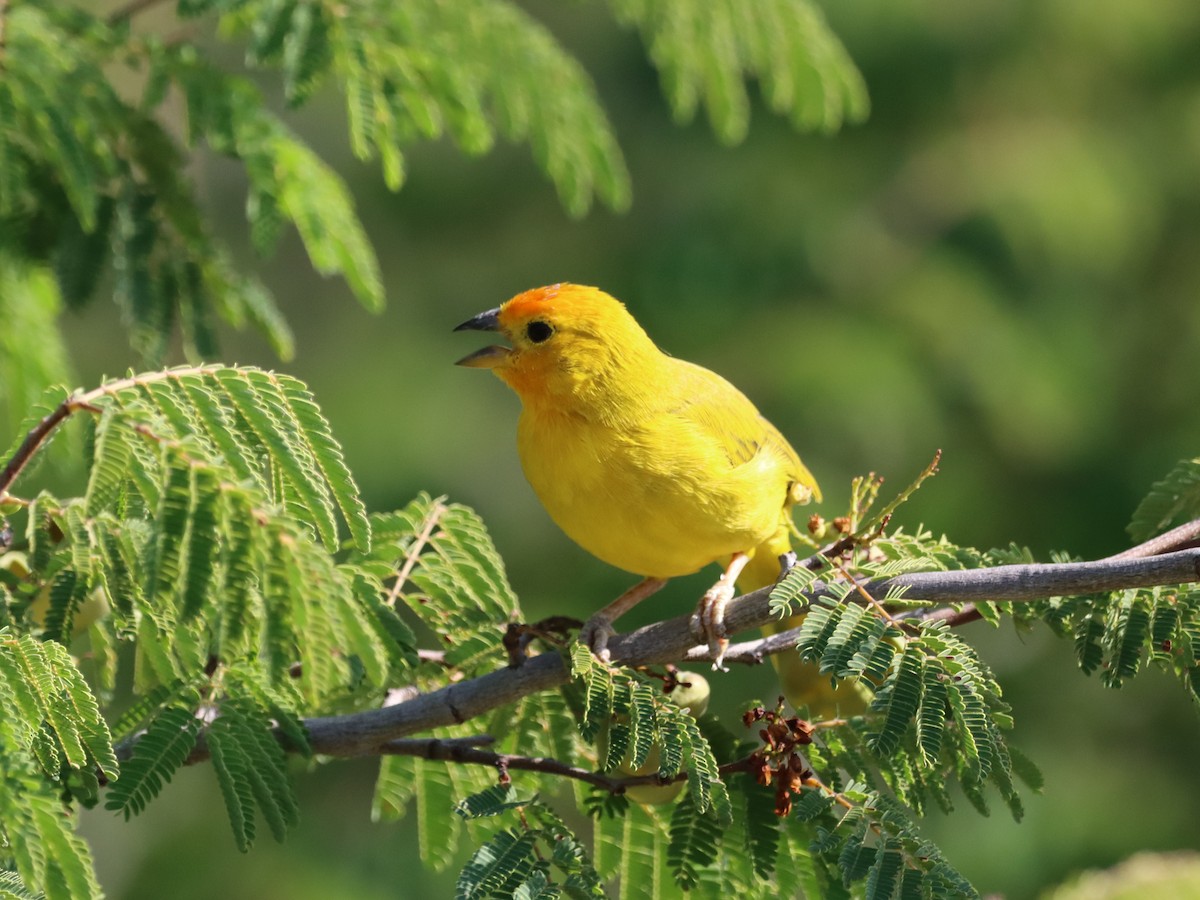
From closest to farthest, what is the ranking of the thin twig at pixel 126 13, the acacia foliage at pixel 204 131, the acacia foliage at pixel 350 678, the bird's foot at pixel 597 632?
the acacia foliage at pixel 350 678, the bird's foot at pixel 597 632, the acacia foliage at pixel 204 131, the thin twig at pixel 126 13

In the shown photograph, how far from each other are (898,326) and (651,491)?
6.59 metres

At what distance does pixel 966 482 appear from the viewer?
9484 millimetres

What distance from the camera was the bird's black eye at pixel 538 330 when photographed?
3.78 metres

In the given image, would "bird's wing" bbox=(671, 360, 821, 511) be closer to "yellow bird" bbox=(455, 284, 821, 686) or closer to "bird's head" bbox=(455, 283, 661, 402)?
"yellow bird" bbox=(455, 284, 821, 686)

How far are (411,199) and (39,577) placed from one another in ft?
29.7

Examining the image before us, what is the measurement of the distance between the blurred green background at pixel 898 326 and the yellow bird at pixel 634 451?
4.66 meters

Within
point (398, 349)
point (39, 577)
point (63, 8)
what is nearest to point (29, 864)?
point (39, 577)

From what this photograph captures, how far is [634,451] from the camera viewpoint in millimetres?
3418

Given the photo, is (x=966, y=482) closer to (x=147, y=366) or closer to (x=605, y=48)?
(x=605, y=48)

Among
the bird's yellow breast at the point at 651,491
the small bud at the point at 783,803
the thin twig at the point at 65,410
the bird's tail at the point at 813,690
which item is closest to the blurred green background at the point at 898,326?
the bird's yellow breast at the point at 651,491

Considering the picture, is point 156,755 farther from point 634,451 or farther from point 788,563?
point 634,451

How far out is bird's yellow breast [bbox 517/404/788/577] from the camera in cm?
333

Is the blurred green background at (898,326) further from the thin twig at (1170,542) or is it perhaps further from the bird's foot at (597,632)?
the thin twig at (1170,542)

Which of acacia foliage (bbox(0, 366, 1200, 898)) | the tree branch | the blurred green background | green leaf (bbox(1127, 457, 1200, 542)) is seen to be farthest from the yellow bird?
the blurred green background
